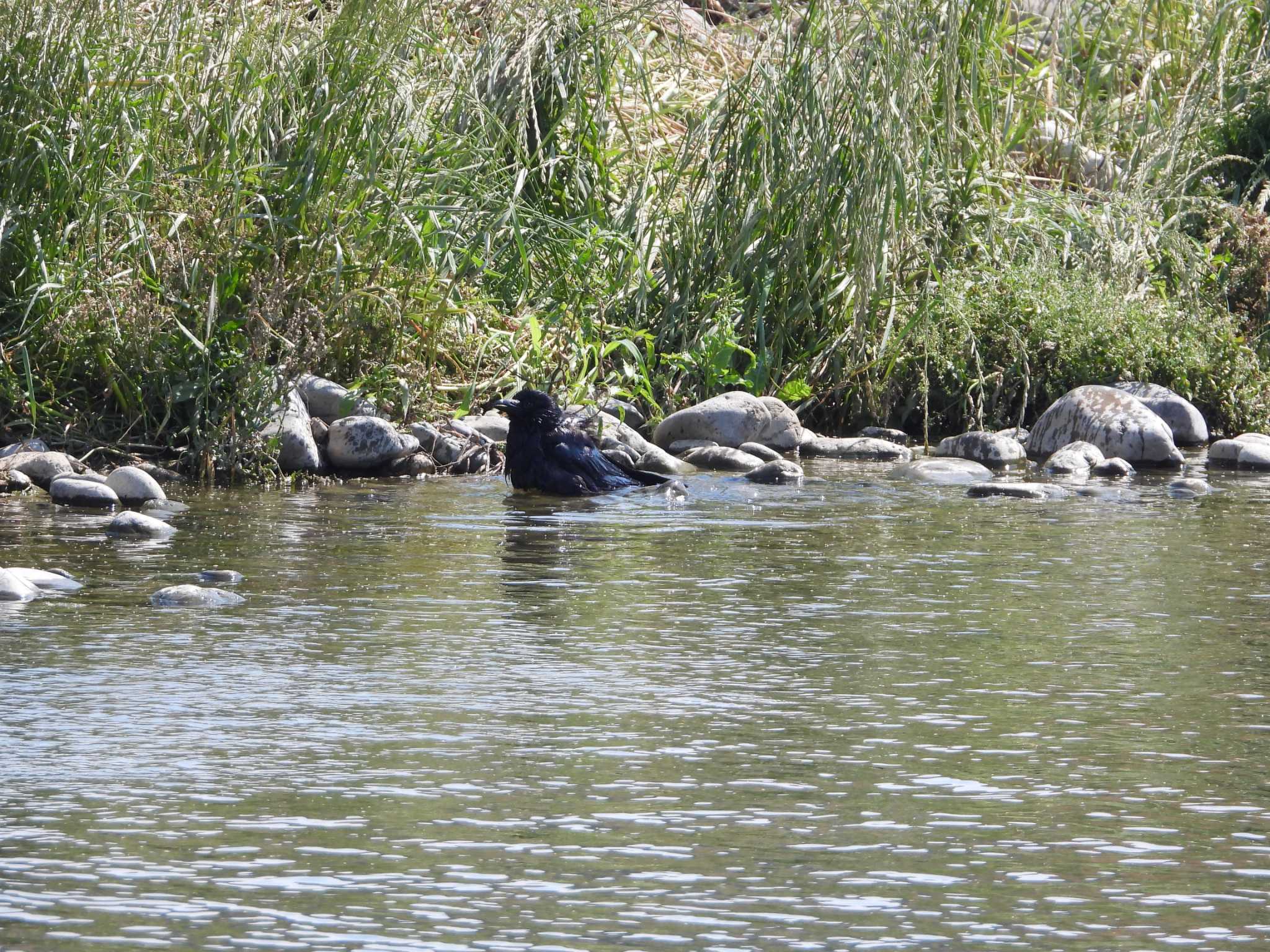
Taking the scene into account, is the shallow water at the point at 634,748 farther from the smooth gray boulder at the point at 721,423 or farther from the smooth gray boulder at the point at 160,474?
the smooth gray boulder at the point at 721,423

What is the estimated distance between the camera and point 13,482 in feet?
26.3

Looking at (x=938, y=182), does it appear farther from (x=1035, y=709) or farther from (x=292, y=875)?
(x=292, y=875)

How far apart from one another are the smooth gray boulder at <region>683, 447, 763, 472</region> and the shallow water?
2669 millimetres

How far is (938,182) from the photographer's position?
37.6 ft

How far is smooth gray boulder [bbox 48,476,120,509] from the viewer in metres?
7.73

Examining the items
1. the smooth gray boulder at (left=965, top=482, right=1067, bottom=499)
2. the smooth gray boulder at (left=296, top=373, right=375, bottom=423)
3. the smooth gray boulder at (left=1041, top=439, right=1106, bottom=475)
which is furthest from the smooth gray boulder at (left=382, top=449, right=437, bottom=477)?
the smooth gray boulder at (left=1041, top=439, right=1106, bottom=475)

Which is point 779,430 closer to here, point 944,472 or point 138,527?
point 944,472

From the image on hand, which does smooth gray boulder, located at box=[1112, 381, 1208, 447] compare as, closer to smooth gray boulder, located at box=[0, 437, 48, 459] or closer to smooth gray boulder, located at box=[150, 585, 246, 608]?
smooth gray boulder, located at box=[0, 437, 48, 459]

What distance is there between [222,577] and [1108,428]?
5.85 meters

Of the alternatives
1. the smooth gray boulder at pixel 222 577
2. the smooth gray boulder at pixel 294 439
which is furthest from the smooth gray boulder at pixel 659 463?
the smooth gray boulder at pixel 222 577

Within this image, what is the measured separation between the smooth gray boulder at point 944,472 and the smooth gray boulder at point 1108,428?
39.8 inches

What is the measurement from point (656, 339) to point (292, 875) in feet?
25.8

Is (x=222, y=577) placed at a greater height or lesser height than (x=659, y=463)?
lesser

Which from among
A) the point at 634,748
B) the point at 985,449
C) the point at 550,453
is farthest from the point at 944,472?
the point at 634,748
